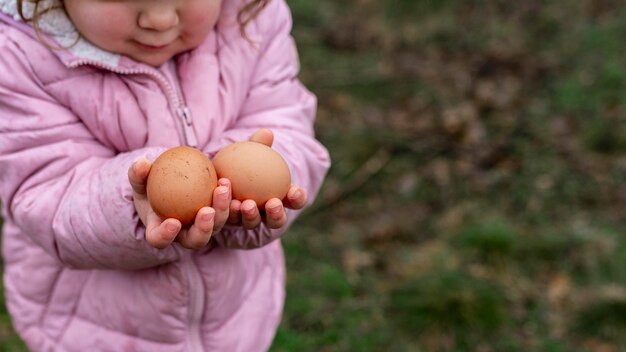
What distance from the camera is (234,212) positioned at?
56.2 inches

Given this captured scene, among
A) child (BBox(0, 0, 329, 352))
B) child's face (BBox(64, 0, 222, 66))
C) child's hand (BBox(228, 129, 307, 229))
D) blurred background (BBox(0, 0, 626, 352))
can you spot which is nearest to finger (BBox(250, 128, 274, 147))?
child (BBox(0, 0, 329, 352))

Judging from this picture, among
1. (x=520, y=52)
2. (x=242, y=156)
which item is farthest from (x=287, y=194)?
(x=520, y=52)

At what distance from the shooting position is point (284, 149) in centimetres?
167

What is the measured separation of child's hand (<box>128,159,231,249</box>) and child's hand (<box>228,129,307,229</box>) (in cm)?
4

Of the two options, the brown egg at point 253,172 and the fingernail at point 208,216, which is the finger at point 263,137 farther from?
the fingernail at point 208,216

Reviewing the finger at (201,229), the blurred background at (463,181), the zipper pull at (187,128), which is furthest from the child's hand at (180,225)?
the blurred background at (463,181)

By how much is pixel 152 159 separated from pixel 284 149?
292mm

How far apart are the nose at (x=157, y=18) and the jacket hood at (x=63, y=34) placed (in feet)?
0.37

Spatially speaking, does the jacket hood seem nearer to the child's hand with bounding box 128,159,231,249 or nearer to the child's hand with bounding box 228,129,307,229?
the child's hand with bounding box 128,159,231,249

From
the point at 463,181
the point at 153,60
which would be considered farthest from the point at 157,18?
the point at 463,181

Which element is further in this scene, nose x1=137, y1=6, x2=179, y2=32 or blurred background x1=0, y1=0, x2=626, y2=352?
blurred background x1=0, y1=0, x2=626, y2=352

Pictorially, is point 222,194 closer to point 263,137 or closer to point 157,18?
point 263,137

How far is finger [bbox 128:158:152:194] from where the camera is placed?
1364 mm

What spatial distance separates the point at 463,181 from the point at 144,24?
2581 mm
